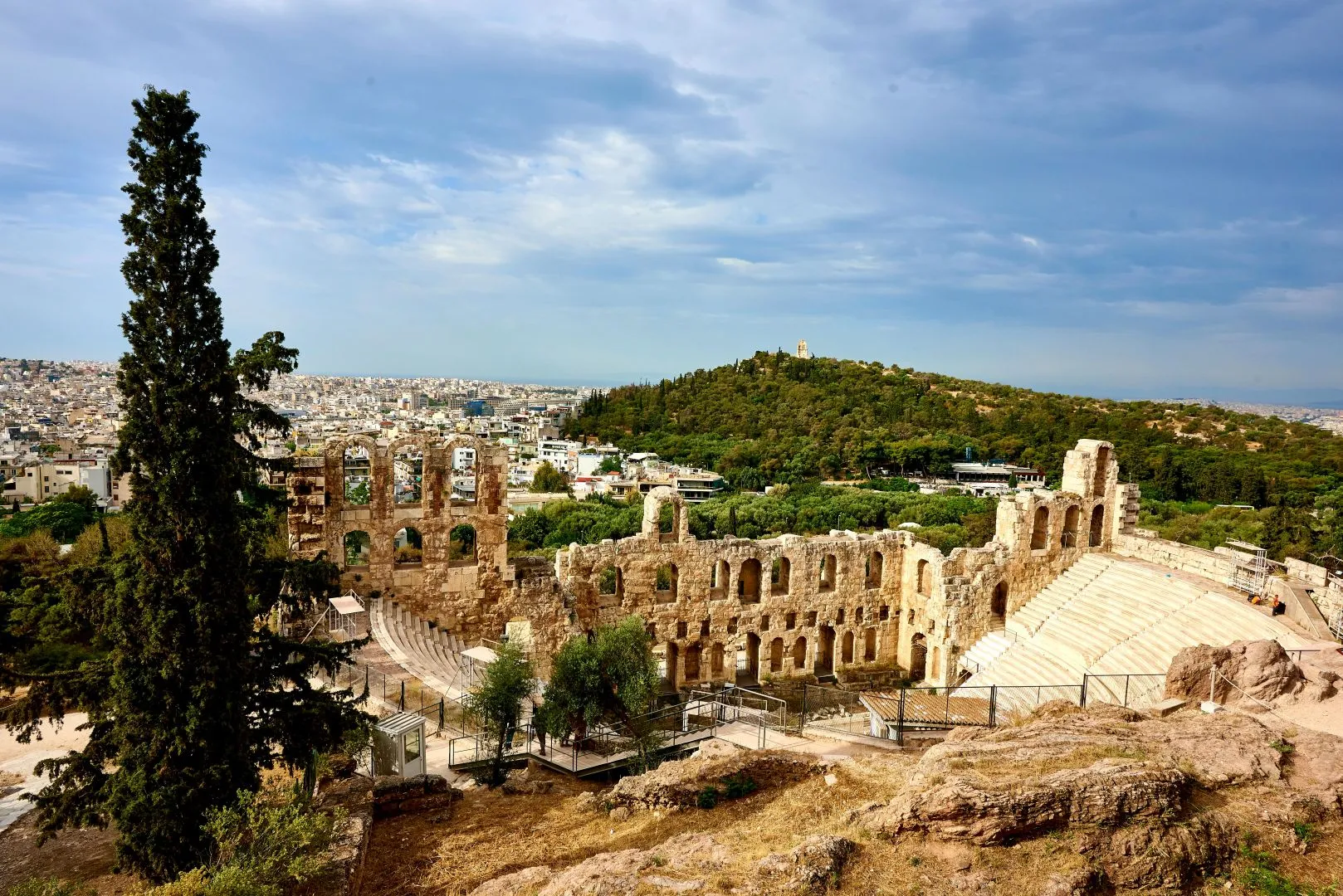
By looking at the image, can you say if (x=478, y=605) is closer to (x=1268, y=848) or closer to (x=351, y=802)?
(x=351, y=802)

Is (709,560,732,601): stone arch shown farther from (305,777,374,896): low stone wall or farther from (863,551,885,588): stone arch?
(305,777,374,896): low stone wall

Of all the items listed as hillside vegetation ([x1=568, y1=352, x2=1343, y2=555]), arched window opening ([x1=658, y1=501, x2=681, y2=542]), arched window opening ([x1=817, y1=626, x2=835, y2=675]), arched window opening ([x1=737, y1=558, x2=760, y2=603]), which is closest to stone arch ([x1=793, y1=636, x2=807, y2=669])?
arched window opening ([x1=817, y1=626, x2=835, y2=675])

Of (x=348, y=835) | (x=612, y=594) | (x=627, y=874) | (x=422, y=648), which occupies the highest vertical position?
(x=627, y=874)

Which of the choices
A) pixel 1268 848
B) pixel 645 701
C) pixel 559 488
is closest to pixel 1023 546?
pixel 645 701

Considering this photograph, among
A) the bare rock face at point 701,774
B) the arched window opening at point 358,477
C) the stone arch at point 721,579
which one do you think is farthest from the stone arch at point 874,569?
the arched window opening at point 358,477

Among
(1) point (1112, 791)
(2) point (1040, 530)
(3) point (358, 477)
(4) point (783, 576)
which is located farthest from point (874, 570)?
(3) point (358, 477)

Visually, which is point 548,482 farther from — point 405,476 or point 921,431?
point 921,431

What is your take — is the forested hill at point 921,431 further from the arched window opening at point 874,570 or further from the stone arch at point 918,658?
the arched window opening at point 874,570
